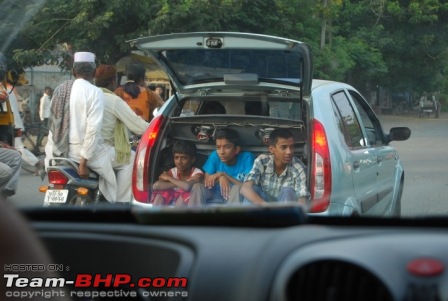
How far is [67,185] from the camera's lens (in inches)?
250

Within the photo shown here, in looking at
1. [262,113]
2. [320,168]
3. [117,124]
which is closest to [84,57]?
[117,124]

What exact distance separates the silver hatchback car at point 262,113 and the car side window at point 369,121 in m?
0.21

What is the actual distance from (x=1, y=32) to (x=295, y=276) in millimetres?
4551

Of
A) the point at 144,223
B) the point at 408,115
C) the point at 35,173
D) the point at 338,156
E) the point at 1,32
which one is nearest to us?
the point at 144,223

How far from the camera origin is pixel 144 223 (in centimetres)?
238

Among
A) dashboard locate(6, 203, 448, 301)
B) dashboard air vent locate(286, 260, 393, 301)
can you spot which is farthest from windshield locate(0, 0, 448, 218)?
dashboard air vent locate(286, 260, 393, 301)

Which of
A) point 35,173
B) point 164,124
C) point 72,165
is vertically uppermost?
point 164,124

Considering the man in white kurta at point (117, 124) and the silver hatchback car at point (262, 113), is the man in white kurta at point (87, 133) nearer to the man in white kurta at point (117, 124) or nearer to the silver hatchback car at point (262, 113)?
the man in white kurta at point (117, 124)

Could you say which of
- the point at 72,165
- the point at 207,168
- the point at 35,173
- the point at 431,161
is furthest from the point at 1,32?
the point at 431,161

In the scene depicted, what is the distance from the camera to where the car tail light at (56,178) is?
6.34 meters

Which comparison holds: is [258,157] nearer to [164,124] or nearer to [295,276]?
[164,124]

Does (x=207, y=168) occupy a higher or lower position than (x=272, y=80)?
lower

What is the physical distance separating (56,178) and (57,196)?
177mm

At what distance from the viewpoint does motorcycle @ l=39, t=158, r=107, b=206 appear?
627 cm
